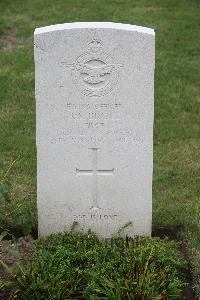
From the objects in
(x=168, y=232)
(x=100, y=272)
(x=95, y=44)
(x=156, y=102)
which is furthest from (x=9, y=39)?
(x=100, y=272)

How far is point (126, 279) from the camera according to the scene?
4.50 m

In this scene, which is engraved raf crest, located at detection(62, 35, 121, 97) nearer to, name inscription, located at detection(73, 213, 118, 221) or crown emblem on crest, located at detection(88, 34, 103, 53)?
crown emblem on crest, located at detection(88, 34, 103, 53)

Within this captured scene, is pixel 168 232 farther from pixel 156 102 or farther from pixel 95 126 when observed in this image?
pixel 156 102

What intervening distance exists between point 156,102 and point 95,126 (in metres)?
3.20

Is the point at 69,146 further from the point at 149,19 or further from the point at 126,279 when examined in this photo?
the point at 149,19

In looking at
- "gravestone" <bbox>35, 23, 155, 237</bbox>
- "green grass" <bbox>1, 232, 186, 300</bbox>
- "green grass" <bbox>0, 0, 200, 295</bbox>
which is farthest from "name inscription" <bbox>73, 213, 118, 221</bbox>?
"green grass" <bbox>0, 0, 200, 295</bbox>

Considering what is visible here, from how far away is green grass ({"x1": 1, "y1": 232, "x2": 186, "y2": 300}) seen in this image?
446cm

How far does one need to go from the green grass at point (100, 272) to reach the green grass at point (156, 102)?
0.25 m

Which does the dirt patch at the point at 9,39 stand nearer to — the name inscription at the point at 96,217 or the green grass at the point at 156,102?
the green grass at the point at 156,102

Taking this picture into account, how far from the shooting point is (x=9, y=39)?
1050 cm

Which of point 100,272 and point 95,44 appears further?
point 95,44

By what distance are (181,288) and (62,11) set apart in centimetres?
771

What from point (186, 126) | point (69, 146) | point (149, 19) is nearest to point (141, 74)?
point (69, 146)

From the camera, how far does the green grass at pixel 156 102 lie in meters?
5.77
